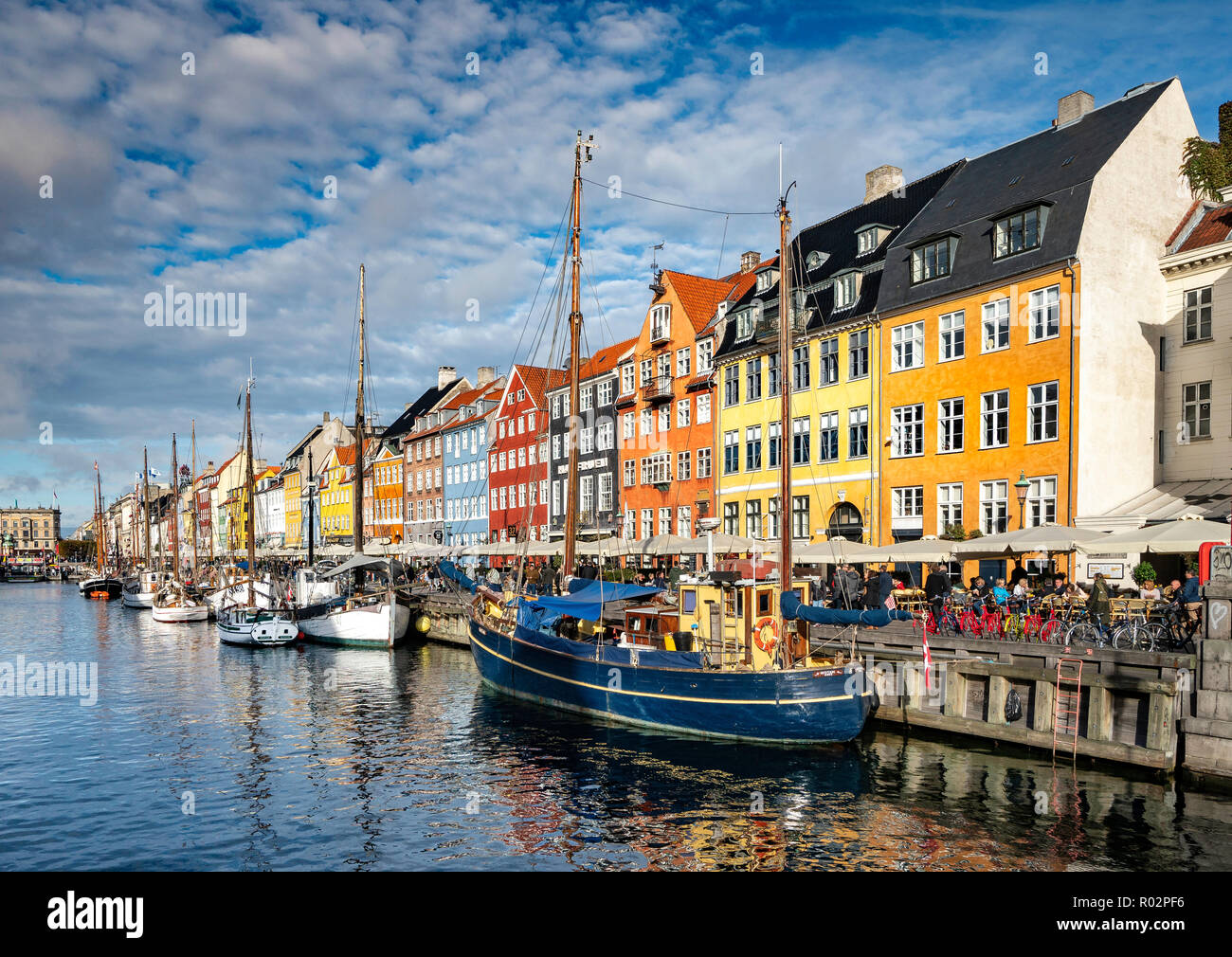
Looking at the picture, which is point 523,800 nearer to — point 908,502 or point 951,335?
point 908,502

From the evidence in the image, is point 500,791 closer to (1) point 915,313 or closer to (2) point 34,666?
(1) point 915,313

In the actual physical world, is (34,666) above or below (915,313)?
below

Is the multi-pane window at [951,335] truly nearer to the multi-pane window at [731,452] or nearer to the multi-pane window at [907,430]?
the multi-pane window at [907,430]

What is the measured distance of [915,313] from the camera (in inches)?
1575

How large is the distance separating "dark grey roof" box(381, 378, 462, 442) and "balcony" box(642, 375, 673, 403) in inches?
1718

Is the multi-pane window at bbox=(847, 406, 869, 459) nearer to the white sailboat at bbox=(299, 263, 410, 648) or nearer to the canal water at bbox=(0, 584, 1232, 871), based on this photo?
the canal water at bbox=(0, 584, 1232, 871)

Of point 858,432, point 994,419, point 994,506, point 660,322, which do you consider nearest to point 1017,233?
point 994,419

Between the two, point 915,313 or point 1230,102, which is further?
point 915,313

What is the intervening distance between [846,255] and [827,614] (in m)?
30.3

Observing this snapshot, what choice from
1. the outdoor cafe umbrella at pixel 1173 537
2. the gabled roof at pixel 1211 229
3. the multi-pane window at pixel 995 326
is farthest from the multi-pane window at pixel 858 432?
the outdoor cafe umbrella at pixel 1173 537

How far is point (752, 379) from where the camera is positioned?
4969 cm

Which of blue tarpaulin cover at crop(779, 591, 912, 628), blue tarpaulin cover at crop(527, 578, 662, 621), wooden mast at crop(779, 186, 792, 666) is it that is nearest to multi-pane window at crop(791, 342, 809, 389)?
blue tarpaulin cover at crop(527, 578, 662, 621)
